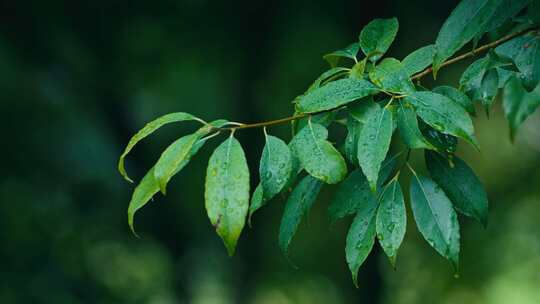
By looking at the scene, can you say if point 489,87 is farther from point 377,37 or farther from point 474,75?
point 377,37

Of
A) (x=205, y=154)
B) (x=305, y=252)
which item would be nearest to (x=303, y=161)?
(x=205, y=154)

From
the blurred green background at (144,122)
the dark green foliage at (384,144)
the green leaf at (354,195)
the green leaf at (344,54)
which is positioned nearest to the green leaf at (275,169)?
the dark green foliage at (384,144)

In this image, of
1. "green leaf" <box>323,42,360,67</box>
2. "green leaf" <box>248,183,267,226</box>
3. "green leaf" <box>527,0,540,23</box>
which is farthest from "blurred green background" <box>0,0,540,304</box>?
"green leaf" <box>248,183,267,226</box>

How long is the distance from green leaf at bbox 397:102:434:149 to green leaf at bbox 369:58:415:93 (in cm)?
2

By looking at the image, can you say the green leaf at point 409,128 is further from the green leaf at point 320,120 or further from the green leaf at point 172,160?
the green leaf at point 172,160

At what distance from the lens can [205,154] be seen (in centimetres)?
412

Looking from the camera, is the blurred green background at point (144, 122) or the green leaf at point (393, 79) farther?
the blurred green background at point (144, 122)

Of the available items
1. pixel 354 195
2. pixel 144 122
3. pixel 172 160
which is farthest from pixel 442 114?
pixel 144 122

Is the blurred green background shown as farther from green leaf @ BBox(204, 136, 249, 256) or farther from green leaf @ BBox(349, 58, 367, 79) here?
green leaf @ BBox(204, 136, 249, 256)

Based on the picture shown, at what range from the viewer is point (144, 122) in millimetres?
4062

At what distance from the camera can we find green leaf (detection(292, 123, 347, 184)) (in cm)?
70

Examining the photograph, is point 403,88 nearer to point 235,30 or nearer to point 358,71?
point 358,71

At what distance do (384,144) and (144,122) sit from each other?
139 inches

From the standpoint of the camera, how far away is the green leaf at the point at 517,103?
0.62 meters
